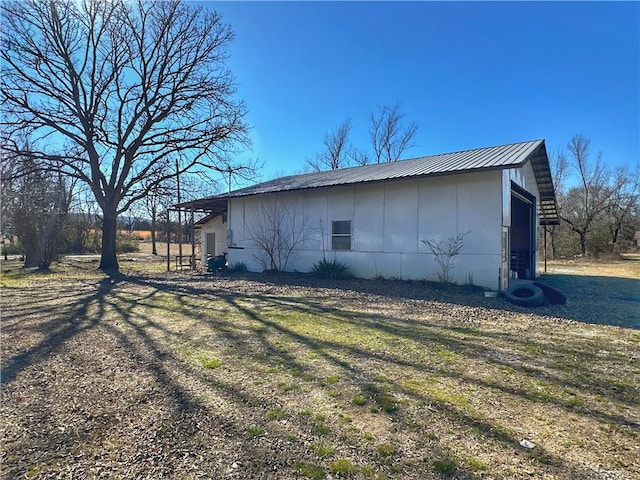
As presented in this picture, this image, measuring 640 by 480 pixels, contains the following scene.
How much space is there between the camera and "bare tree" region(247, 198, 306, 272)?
42.5 feet

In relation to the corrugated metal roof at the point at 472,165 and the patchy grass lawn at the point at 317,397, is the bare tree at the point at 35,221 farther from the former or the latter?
the patchy grass lawn at the point at 317,397

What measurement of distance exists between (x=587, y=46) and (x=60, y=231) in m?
21.5

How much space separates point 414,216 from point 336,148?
23.8m

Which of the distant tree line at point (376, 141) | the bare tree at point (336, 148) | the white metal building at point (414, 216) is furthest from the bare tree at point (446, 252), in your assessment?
the bare tree at point (336, 148)

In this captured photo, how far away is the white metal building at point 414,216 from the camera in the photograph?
898 cm

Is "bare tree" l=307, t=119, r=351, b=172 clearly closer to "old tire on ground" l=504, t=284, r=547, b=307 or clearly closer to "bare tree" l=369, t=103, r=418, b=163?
"bare tree" l=369, t=103, r=418, b=163

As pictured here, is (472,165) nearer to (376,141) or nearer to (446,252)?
(446,252)

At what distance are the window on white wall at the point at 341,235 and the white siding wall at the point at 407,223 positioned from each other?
0.16 meters

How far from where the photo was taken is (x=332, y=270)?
449 inches

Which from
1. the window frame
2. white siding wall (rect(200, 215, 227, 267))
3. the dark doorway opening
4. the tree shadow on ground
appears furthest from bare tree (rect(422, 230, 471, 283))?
white siding wall (rect(200, 215, 227, 267))

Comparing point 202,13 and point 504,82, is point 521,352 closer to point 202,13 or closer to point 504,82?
point 504,82

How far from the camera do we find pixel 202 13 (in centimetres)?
1519

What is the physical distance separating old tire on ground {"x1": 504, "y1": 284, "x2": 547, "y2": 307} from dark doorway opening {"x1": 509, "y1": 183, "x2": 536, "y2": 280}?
16.6ft

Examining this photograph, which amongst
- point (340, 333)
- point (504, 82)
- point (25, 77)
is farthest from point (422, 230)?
point (25, 77)
